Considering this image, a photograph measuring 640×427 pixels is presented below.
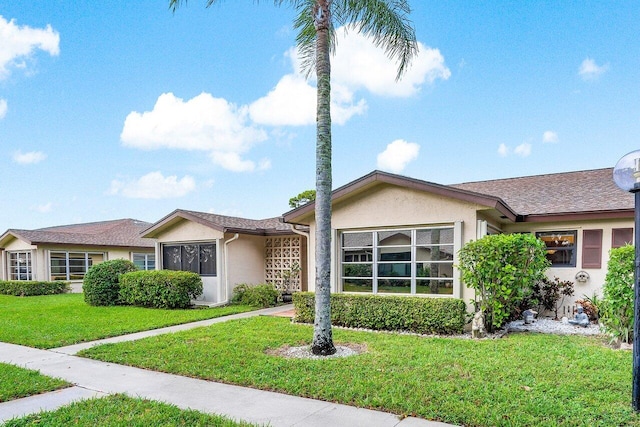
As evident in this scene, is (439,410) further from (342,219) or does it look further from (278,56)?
(278,56)

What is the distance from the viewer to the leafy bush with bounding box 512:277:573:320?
10602mm

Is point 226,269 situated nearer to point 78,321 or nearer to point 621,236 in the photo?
point 78,321

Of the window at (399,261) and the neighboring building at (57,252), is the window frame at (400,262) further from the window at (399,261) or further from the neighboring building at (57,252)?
the neighboring building at (57,252)

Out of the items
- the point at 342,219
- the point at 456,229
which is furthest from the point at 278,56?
the point at 456,229

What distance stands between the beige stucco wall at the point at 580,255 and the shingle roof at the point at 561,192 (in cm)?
46

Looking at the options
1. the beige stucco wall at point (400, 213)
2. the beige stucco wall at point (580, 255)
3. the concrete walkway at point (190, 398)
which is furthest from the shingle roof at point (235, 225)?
the beige stucco wall at point (580, 255)

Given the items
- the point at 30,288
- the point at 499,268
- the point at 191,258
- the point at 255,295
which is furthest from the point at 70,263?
the point at 499,268

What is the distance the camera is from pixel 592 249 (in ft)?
34.4

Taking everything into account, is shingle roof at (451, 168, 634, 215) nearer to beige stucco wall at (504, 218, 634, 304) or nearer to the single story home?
the single story home

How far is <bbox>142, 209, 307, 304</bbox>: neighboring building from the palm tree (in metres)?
7.12

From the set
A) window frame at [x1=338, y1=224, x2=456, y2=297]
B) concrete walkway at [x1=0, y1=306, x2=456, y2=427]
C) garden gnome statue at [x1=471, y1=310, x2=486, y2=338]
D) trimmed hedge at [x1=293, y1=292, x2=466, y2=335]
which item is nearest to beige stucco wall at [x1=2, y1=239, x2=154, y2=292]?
concrete walkway at [x1=0, y1=306, x2=456, y2=427]

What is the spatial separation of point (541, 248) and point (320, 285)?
512 centimetres

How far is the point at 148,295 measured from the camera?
1357 cm

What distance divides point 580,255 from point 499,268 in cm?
429
